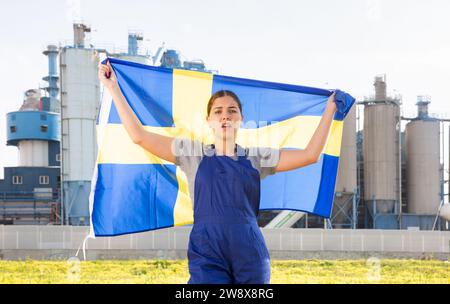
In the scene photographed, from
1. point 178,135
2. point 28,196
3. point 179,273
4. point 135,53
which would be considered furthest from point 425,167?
point 178,135

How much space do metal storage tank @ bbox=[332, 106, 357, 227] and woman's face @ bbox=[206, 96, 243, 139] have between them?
28531mm

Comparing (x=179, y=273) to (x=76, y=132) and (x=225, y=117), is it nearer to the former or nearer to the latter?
(x=225, y=117)

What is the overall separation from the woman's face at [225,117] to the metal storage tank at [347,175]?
28.5m

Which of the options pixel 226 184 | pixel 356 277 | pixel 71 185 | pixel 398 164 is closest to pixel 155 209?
pixel 226 184

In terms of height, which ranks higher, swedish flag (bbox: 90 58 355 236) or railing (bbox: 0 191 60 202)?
swedish flag (bbox: 90 58 355 236)

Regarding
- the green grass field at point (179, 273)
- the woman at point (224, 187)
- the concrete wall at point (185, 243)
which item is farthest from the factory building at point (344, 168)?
the woman at point (224, 187)

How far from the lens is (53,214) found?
3469 cm

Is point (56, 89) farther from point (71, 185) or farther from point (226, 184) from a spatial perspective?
point (226, 184)

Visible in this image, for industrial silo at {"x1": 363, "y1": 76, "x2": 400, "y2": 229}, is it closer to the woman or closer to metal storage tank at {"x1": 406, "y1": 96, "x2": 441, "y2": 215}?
metal storage tank at {"x1": 406, "y1": 96, "x2": 441, "y2": 215}

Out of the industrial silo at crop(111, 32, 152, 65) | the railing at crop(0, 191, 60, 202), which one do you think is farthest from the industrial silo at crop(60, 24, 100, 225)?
the railing at crop(0, 191, 60, 202)

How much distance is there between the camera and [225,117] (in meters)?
3.53

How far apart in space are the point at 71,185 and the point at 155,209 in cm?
2625

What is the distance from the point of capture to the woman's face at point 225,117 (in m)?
3.52

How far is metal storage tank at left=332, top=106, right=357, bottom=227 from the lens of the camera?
1232 inches
